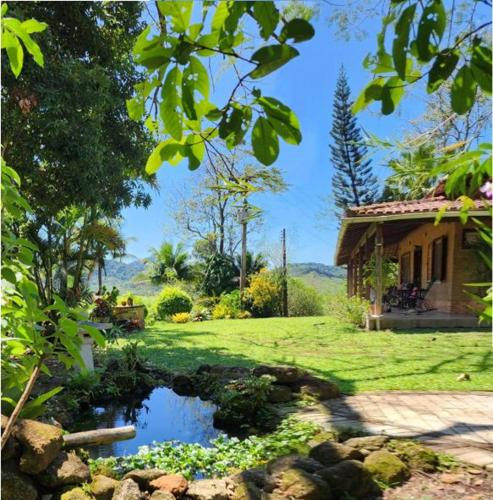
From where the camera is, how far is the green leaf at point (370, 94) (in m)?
0.87

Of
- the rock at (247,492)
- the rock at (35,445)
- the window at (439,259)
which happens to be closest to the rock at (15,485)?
the rock at (35,445)

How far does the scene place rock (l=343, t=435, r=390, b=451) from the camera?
3324 mm

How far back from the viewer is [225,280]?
793 inches

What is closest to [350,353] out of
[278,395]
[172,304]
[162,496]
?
[278,395]

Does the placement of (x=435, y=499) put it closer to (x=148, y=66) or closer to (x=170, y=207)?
(x=148, y=66)

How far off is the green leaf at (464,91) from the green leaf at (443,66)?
0.08ft

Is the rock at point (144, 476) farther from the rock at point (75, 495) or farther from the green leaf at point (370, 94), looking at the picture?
the green leaf at point (370, 94)

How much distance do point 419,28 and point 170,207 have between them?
26529 millimetres

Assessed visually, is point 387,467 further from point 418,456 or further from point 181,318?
point 181,318

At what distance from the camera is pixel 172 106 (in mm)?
793

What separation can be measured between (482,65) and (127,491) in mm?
2831

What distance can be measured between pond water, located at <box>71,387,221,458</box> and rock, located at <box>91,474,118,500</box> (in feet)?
3.02

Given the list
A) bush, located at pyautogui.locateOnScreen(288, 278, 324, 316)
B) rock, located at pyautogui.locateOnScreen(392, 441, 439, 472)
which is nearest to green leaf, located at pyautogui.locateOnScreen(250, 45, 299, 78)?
rock, located at pyautogui.locateOnScreen(392, 441, 439, 472)

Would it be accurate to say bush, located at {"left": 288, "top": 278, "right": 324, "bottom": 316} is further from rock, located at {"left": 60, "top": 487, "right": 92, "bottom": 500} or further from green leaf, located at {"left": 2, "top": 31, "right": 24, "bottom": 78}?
green leaf, located at {"left": 2, "top": 31, "right": 24, "bottom": 78}
